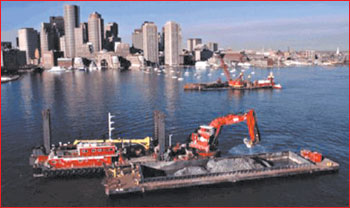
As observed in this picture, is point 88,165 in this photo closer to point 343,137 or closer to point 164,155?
point 164,155

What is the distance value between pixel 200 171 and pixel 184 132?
2088 centimetres

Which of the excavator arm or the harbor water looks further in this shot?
the excavator arm

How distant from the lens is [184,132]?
57844 millimetres

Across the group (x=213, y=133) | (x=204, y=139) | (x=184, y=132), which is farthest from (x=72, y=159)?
(x=184, y=132)

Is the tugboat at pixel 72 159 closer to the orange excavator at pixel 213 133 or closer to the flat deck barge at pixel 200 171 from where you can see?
the flat deck barge at pixel 200 171

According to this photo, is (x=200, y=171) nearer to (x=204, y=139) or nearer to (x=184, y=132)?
(x=204, y=139)

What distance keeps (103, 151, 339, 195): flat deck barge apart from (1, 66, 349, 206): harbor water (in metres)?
0.74

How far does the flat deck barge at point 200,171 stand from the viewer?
3464 centimetres

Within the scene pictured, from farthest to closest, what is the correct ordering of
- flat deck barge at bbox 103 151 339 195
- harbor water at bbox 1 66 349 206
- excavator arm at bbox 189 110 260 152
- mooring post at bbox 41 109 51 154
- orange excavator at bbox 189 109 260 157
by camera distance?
excavator arm at bbox 189 110 260 152, orange excavator at bbox 189 109 260 157, mooring post at bbox 41 109 51 154, flat deck barge at bbox 103 151 339 195, harbor water at bbox 1 66 349 206

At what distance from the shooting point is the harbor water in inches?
1324

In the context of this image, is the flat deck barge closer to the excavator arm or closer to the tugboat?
the tugboat

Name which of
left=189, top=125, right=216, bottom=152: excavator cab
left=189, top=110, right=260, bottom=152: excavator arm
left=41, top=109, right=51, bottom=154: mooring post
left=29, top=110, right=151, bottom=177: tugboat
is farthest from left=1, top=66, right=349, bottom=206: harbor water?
left=189, top=125, right=216, bottom=152: excavator cab

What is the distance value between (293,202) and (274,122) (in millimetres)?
33305

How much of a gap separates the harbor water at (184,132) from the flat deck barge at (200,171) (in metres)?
0.74
